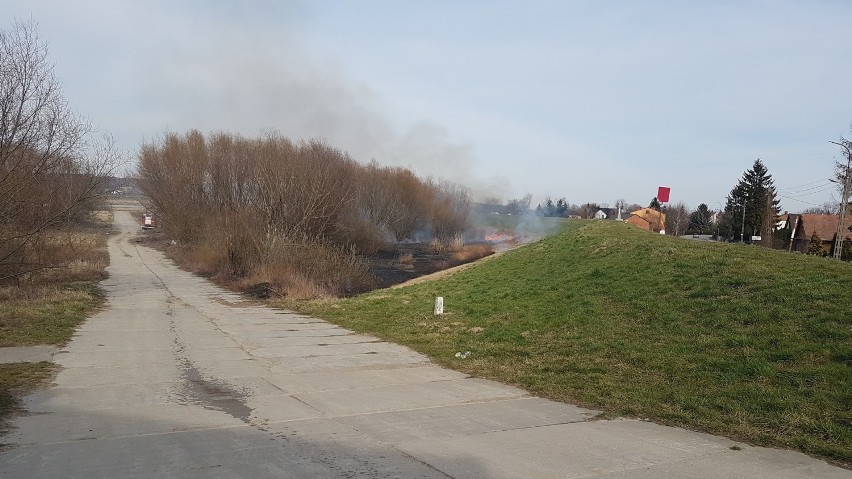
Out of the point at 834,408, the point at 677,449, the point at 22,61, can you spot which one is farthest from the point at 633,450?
the point at 22,61

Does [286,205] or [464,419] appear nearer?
[464,419]

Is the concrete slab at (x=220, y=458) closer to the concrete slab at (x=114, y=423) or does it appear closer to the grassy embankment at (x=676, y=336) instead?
the concrete slab at (x=114, y=423)

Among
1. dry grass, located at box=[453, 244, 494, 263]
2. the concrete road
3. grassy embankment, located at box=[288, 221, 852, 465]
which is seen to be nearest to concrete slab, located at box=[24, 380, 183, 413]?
the concrete road

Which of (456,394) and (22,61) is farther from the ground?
(22,61)

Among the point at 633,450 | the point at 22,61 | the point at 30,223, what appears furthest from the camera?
the point at 30,223

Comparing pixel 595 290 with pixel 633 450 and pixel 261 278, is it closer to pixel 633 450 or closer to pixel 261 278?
pixel 633 450

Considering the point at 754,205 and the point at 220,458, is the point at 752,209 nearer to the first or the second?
the point at 754,205

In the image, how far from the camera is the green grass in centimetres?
1147

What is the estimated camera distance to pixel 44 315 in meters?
13.9

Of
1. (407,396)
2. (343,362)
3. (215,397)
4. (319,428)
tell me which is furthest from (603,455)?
(343,362)

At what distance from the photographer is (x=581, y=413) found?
23.3 feet

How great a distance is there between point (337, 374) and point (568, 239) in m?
17.4

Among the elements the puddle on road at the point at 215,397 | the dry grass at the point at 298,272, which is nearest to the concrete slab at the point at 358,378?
the puddle on road at the point at 215,397

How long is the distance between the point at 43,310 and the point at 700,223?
90799 millimetres
